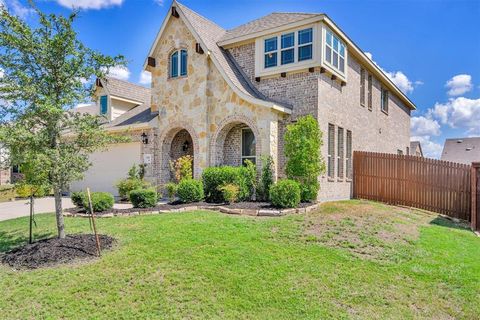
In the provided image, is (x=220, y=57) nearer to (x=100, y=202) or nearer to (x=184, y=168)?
(x=184, y=168)

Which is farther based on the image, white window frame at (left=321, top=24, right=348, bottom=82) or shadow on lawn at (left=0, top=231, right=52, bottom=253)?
white window frame at (left=321, top=24, right=348, bottom=82)

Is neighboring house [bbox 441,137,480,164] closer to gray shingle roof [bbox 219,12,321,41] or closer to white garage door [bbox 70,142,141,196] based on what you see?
gray shingle roof [bbox 219,12,321,41]

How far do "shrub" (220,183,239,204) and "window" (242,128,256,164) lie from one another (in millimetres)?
2733

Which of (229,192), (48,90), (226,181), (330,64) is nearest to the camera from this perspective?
(48,90)

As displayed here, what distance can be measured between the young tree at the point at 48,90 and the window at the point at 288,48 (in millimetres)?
7925

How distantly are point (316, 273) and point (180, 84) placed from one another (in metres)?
11.6

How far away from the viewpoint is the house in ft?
42.6

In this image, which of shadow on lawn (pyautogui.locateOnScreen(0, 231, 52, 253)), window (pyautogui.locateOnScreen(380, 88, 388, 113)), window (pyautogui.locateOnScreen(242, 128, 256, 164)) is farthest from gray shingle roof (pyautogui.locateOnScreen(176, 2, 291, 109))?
window (pyautogui.locateOnScreen(380, 88, 388, 113))

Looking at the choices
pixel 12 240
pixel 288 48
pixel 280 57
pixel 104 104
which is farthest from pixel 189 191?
pixel 104 104

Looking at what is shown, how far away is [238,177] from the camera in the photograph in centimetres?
1212

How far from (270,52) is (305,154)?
4969 mm

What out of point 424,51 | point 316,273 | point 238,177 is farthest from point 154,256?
point 424,51

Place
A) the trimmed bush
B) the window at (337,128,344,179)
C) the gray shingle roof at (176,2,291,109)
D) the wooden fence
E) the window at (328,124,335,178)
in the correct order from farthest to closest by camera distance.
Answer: the window at (337,128,344,179)
the window at (328,124,335,178)
the gray shingle roof at (176,2,291,109)
the wooden fence
the trimmed bush

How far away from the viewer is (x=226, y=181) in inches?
476
